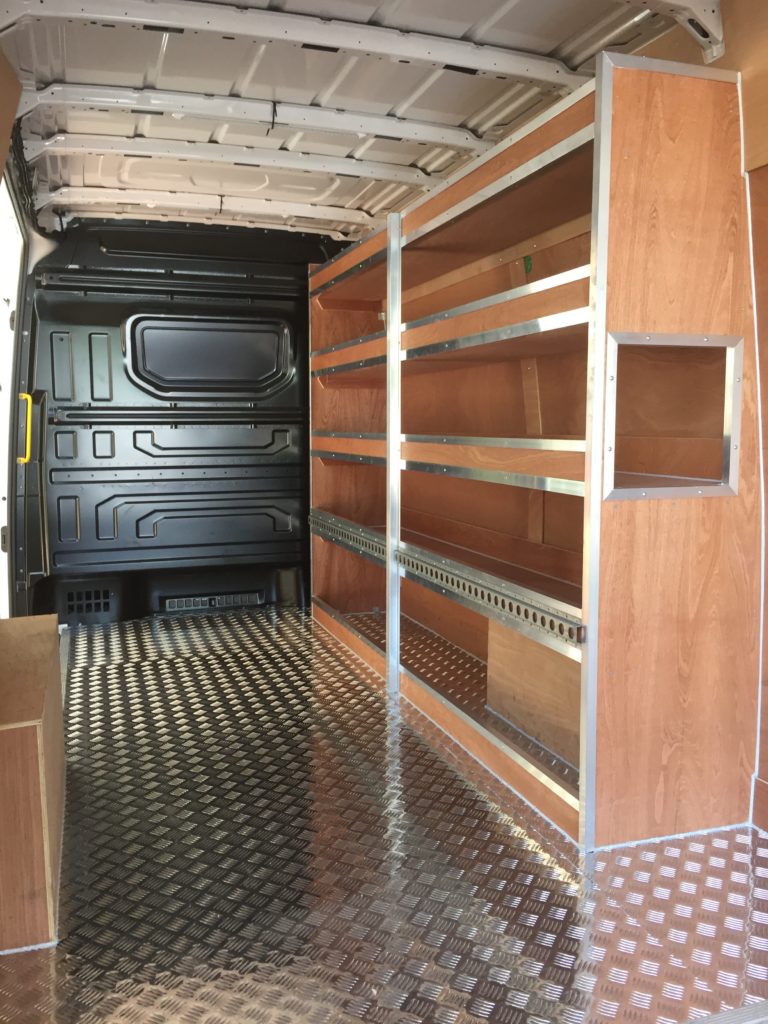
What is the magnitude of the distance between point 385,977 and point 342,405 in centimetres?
394

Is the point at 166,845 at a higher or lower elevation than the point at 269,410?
lower

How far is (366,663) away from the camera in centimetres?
436

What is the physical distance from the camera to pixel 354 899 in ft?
7.23

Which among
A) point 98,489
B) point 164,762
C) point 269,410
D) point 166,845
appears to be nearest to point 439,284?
point 269,410

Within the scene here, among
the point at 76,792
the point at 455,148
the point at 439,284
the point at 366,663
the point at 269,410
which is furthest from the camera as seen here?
the point at 269,410

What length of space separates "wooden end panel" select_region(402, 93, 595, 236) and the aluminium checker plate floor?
2.16 metres

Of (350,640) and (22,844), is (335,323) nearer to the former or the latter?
(350,640)

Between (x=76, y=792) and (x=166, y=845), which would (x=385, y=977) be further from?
(x=76, y=792)

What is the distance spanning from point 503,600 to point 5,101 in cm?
230

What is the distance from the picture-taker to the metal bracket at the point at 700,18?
7.67 ft

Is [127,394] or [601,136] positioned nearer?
[601,136]

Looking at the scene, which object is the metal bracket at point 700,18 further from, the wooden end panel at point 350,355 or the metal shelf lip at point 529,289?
the wooden end panel at point 350,355

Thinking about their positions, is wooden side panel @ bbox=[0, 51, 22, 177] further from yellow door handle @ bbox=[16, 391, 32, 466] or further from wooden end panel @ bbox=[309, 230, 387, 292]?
yellow door handle @ bbox=[16, 391, 32, 466]

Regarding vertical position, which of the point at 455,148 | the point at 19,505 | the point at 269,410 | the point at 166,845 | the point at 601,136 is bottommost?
the point at 166,845
